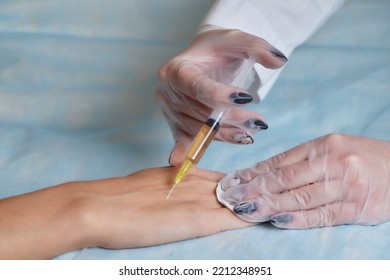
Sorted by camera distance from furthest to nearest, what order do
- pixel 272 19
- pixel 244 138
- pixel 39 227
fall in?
pixel 272 19 → pixel 244 138 → pixel 39 227

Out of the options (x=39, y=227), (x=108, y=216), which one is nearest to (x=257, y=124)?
(x=108, y=216)

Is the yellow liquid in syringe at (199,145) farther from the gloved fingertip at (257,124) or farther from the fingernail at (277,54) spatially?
the fingernail at (277,54)

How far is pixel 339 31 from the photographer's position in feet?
5.81

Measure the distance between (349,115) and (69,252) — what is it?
2.38 feet

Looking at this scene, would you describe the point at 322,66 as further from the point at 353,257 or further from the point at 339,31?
the point at 353,257

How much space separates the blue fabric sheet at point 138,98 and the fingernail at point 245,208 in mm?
35

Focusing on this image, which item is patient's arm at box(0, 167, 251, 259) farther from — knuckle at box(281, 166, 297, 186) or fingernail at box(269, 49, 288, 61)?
fingernail at box(269, 49, 288, 61)

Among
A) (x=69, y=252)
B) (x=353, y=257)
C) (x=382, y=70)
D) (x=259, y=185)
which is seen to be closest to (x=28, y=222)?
(x=69, y=252)

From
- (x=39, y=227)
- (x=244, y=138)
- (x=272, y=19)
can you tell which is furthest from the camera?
(x=272, y=19)

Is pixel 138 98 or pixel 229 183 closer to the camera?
pixel 229 183

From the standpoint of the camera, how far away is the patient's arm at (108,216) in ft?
3.90

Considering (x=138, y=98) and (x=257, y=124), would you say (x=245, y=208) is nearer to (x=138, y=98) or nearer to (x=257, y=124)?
(x=257, y=124)

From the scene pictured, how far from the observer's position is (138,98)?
65.4 inches

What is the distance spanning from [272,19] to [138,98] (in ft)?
1.21
